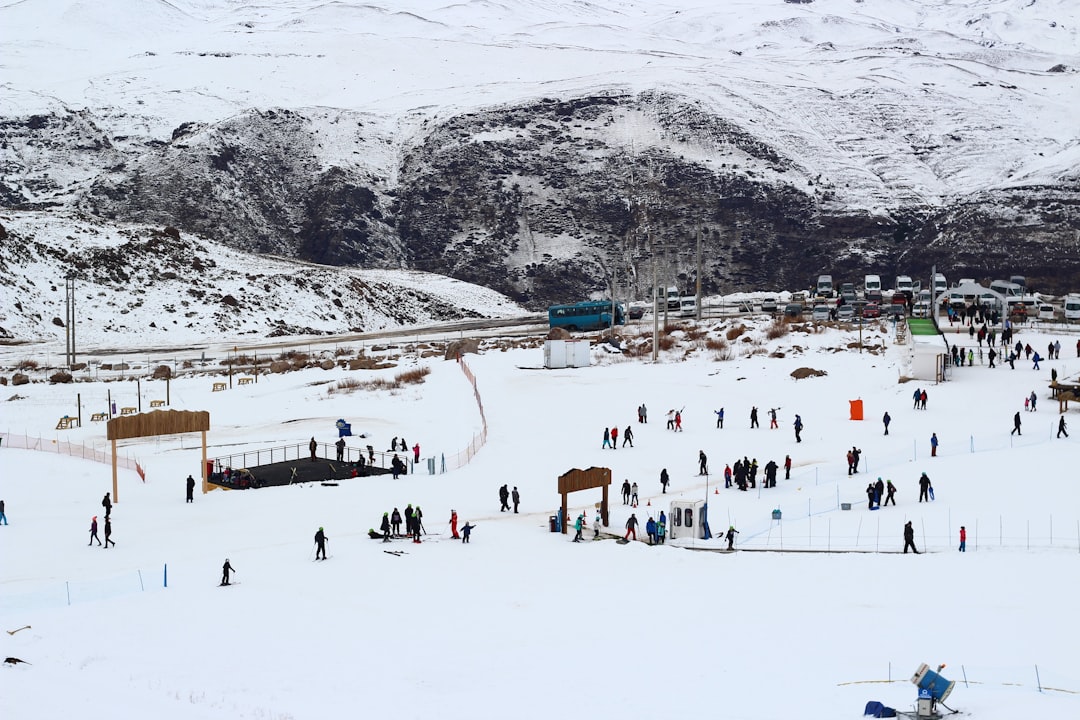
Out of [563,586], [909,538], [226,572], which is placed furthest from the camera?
[909,538]

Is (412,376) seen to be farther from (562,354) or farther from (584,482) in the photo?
(584,482)

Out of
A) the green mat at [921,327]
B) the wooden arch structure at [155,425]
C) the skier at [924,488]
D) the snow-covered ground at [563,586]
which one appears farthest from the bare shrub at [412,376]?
the skier at [924,488]

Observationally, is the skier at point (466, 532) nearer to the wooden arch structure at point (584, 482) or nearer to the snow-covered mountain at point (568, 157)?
the wooden arch structure at point (584, 482)

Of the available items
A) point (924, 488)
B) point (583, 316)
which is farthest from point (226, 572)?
point (583, 316)

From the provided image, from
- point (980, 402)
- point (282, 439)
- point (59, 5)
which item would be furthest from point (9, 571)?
point (59, 5)

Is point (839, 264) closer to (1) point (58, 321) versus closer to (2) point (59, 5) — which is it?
(1) point (58, 321)

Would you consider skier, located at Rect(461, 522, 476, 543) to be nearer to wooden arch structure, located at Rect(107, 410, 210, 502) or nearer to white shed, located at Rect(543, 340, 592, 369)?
wooden arch structure, located at Rect(107, 410, 210, 502)
